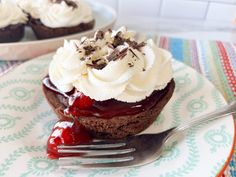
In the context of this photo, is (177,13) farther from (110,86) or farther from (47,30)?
(110,86)

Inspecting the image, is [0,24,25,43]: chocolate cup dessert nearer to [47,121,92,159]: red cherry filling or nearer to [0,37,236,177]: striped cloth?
[0,37,236,177]: striped cloth

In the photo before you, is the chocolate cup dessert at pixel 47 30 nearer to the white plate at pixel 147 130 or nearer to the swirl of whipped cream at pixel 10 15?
the swirl of whipped cream at pixel 10 15

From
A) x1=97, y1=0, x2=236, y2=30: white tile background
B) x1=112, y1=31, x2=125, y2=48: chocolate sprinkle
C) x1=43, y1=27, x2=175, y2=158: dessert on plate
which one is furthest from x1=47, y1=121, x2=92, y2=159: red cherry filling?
x1=97, y1=0, x2=236, y2=30: white tile background

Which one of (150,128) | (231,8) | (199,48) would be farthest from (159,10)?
(150,128)

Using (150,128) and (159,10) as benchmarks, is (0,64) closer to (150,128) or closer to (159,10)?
(150,128)

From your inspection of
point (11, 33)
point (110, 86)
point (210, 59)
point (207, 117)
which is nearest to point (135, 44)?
point (110, 86)

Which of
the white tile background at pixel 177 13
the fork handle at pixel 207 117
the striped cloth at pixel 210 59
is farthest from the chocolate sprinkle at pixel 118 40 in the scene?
the white tile background at pixel 177 13
